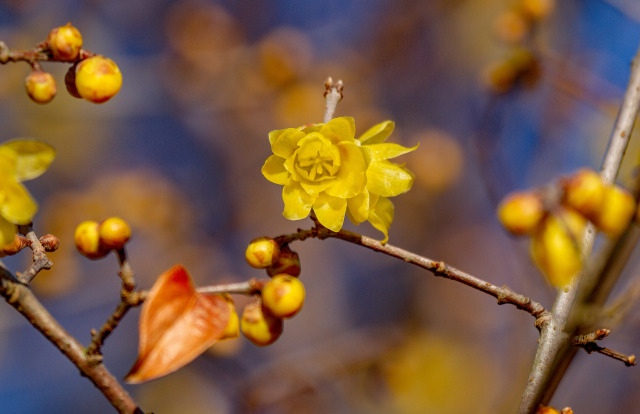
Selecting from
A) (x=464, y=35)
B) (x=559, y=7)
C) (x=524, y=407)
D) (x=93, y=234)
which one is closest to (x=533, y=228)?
(x=524, y=407)

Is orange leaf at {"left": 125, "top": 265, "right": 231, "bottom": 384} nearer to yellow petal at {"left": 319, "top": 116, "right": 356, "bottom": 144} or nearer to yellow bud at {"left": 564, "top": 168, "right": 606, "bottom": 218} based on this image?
yellow petal at {"left": 319, "top": 116, "right": 356, "bottom": 144}

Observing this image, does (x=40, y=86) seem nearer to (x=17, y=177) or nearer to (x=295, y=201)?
(x=17, y=177)

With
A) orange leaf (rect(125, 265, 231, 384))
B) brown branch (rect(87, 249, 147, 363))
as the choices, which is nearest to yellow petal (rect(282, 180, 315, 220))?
orange leaf (rect(125, 265, 231, 384))

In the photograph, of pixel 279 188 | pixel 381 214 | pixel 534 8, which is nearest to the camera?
pixel 381 214

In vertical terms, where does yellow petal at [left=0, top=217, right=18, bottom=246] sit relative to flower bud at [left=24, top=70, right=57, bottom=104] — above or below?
below

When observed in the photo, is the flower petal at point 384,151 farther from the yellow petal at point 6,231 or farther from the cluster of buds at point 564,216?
the yellow petal at point 6,231

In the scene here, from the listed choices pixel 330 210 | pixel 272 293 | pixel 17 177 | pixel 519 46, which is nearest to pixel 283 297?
pixel 272 293
